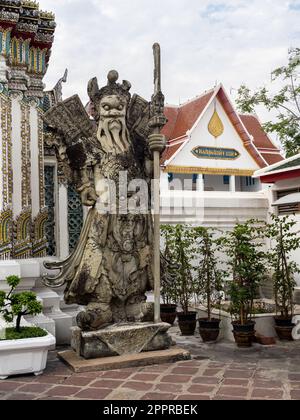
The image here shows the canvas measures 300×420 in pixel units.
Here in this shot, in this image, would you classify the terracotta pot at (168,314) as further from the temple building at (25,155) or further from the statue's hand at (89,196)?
the statue's hand at (89,196)

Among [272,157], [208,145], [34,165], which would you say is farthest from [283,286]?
[272,157]

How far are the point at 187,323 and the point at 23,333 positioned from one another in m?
2.82

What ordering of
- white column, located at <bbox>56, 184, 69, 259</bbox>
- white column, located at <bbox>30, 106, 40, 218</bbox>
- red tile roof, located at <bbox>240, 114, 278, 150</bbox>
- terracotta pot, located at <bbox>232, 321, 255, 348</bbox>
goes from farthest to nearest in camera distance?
1. red tile roof, located at <bbox>240, 114, 278, 150</bbox>
2. white column, located at <bbox>56, 184, 69, 259</bbox>
3. white column, located at <bbox>30, 106, 40, 218</bbox>
4. terracotta pot, located at <bbox>232, 321, 255, 348</bbox>

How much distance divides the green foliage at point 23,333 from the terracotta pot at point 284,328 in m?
3.35

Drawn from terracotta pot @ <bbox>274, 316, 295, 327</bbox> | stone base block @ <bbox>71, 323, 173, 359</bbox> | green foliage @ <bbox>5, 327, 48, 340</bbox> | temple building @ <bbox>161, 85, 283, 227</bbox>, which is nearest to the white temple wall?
temple building @ <bbox>161, 85, 283, 227</bbox>

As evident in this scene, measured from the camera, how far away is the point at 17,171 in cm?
672

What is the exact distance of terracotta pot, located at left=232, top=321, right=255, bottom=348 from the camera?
20.4 ft

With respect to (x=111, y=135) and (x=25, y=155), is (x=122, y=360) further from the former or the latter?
(x=25, y=155)

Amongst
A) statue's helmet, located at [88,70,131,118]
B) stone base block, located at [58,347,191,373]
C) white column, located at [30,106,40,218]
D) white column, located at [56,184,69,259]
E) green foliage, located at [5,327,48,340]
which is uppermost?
statue's helmet, located at [88,70,131,118]

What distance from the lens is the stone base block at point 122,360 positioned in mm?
5059

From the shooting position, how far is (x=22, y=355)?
4.89 meters

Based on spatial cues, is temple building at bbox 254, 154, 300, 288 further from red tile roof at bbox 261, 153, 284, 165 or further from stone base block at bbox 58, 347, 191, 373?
red tile roof at bbox 261, 153, 284, 165

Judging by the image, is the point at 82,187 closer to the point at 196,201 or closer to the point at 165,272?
the point at 165,272

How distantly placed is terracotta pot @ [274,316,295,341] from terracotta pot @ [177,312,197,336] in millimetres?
1210
